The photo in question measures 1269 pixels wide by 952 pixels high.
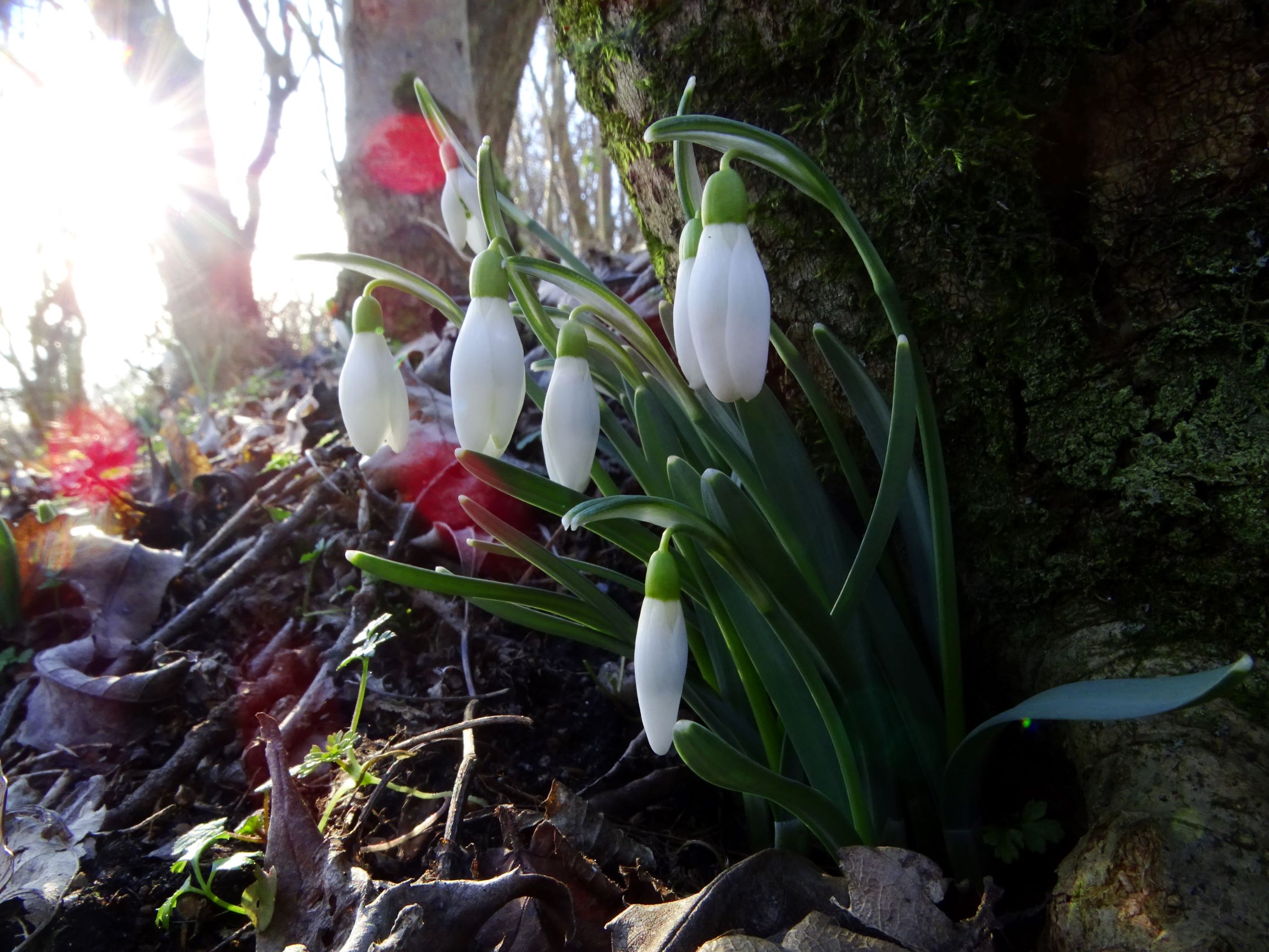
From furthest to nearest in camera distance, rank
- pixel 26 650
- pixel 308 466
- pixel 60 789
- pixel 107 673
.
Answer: pixel 308 466 < pixel 26 650 < pixel 107 673 < pixel 60 789

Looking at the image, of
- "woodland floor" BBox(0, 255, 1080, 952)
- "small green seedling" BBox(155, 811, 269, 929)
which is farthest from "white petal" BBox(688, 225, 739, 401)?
"small green seedling" BBox(155, 811, 269, 929)

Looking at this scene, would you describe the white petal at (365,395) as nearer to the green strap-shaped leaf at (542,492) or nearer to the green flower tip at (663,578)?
the green strap-shaped leaf at (542,492)

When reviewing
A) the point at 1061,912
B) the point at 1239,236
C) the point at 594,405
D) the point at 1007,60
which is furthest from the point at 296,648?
the point at 1239,236

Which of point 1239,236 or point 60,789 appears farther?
point 60,789

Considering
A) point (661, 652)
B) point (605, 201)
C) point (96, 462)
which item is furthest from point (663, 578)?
point (605, 201)

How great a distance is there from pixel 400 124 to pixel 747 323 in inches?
138

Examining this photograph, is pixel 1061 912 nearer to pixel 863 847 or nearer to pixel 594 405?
pixel 863 847

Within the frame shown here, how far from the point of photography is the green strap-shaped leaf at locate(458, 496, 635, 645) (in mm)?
1146

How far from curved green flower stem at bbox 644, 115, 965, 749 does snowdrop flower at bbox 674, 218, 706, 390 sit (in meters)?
0.11

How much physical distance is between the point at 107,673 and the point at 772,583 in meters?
1.59

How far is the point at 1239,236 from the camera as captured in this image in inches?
39.7

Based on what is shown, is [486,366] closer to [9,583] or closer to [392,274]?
[392,274]

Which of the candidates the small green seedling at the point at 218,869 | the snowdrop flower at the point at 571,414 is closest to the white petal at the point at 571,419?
the snowdrop flower at the point at 571,414

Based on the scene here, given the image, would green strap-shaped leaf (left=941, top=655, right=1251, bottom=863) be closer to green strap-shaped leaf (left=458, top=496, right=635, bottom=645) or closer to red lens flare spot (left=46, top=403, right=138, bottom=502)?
green strap-shaped leaf (left=458, top=496, right=635, bottom=645)
